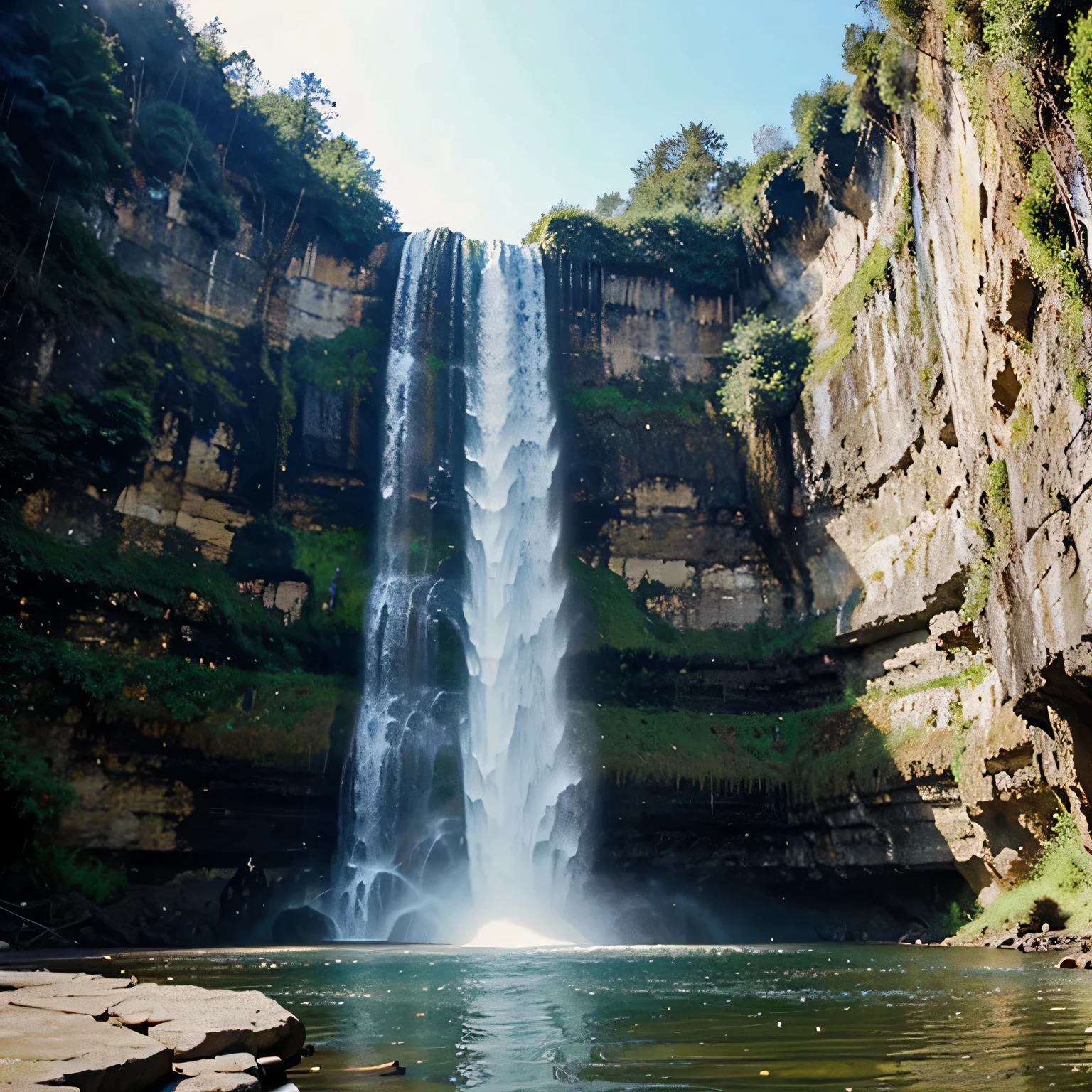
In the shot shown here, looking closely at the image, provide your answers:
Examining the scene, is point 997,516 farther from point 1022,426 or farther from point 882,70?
point 882,70

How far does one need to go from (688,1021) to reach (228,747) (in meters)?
16.6

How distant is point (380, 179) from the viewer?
32.9 meters

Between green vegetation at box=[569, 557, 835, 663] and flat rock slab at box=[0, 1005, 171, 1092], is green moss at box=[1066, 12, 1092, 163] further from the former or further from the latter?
green vegetation at box=[569, 557, 835, 663]

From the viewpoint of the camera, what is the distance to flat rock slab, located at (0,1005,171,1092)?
11.3 ft

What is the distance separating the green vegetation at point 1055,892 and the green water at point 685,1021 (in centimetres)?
293

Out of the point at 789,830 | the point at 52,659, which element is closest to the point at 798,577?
the point at 789,830

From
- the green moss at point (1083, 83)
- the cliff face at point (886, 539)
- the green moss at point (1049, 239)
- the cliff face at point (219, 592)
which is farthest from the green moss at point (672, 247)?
the green moss at point (1083, 83)

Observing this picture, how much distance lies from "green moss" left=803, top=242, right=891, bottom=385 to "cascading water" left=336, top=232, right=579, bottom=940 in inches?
337

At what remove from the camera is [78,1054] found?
150 inches

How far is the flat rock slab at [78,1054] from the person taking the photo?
344 centimetres

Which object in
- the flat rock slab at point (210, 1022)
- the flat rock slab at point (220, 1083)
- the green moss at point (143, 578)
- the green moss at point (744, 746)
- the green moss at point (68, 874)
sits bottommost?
the flat rock slab at point (220, 1083)

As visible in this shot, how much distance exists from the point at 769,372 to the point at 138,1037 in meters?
26.7

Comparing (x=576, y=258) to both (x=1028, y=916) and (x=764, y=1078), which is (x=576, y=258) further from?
(x=764, y=1078)

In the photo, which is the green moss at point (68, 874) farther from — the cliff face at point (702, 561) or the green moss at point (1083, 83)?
the green moss at point (1083, 83)
